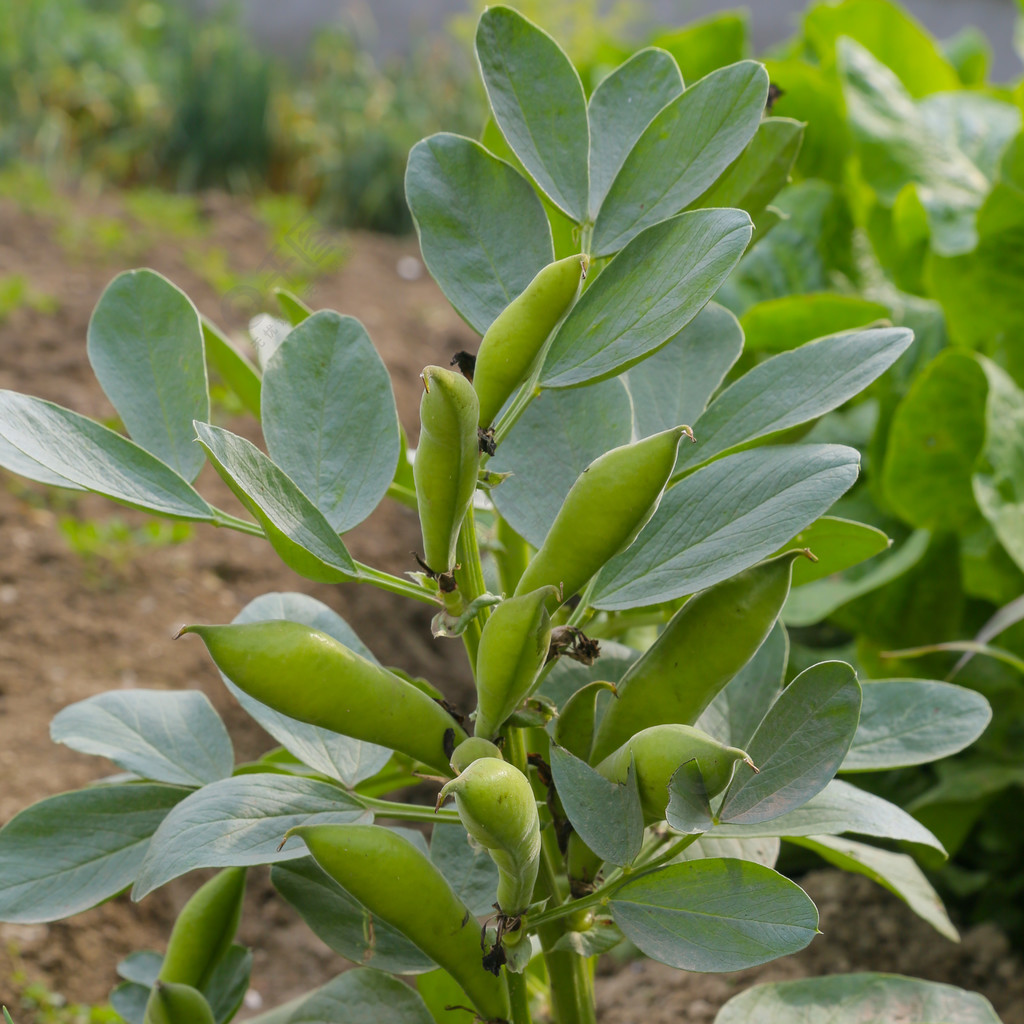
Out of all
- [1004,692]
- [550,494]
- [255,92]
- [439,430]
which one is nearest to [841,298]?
[1004,692]

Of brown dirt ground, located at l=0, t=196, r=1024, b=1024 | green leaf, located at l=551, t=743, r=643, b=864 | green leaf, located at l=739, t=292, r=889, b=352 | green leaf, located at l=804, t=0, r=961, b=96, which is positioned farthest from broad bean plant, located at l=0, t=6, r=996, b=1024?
green leaf, located at l=804, t=0, r=961, b=96

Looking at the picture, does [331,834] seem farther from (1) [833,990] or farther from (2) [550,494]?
(1) [833,990]

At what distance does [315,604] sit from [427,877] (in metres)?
0.22

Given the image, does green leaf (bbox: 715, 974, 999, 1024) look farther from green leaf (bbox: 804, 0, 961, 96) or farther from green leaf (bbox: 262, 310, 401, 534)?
green leaf (bbox: 804, 0, 961, 96)

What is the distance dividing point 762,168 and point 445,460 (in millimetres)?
280

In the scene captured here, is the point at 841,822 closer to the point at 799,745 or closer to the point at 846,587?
the point at 799,745

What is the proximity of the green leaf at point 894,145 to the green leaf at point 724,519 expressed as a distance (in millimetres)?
1102

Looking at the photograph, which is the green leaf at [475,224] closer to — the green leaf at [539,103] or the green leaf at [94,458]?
the green leaf at [539,103]

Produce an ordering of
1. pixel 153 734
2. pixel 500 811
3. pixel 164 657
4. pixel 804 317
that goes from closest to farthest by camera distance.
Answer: pixel 500 811 < pixel 153 734 < pixel 804 317 < pixel 164 657

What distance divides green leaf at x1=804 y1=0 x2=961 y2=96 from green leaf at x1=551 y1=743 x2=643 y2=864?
167 centimetres

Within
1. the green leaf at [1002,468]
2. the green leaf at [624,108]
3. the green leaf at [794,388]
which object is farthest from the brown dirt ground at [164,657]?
the green leaf at [624,108]

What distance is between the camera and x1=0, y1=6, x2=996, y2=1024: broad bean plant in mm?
432

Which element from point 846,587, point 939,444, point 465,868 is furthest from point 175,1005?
point 939,444

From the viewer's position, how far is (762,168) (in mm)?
576
